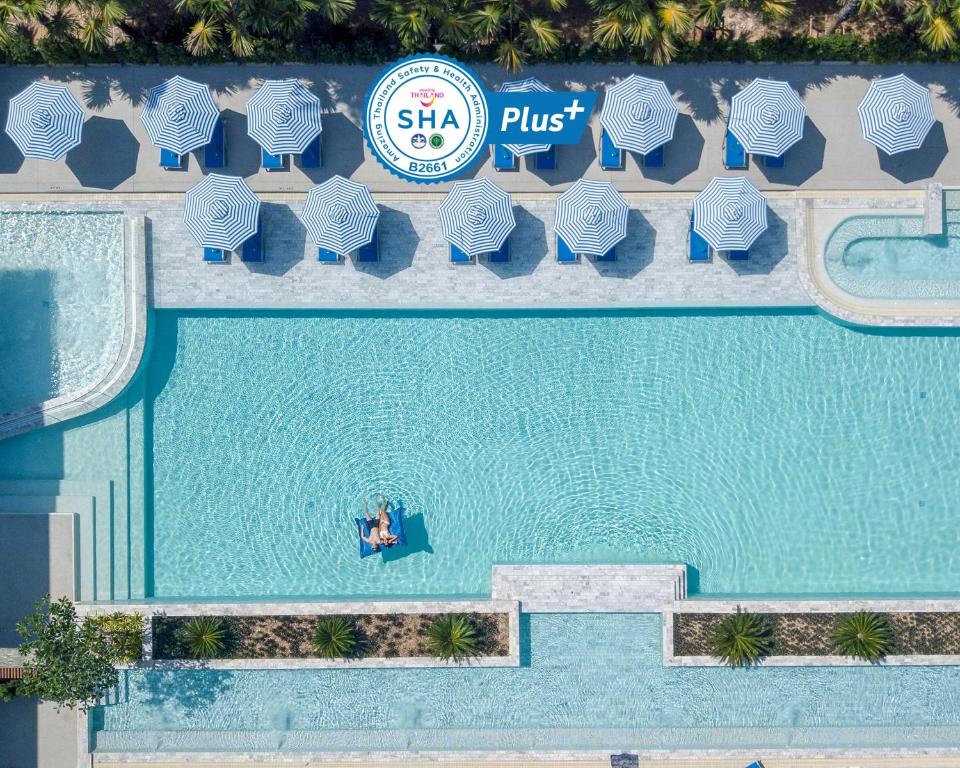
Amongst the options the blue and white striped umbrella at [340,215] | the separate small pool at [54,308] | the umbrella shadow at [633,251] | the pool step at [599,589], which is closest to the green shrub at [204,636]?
the separate small pool at [54,308]

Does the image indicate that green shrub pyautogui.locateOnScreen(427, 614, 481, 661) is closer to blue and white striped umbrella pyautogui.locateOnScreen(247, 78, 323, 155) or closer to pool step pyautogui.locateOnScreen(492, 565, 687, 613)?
pool step pyautogui.locateOnScreen(492, 565, 687, 613)

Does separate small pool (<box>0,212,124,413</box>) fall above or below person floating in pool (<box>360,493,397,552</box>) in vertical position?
above

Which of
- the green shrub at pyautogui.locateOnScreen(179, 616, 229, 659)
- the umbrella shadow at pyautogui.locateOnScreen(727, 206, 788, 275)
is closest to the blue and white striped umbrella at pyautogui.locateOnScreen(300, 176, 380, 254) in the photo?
the umbrella shadow at pyautogui.locateOnScreen(727, 206, 788, 275)

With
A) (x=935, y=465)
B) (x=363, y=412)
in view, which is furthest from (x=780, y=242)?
(x=363, y=412)

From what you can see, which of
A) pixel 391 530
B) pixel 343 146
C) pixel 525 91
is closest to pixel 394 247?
pixel 343 146

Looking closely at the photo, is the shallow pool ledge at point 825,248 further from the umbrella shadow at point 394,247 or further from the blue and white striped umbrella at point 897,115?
the umbrella shadow at point 394,247

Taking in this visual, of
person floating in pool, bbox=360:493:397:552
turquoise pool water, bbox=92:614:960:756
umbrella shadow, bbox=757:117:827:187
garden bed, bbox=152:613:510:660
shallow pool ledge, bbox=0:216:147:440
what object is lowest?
turquoise pool water, bbox=92:614:960:756

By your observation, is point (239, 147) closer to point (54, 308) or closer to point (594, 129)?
point (54, 308)
